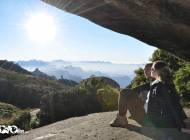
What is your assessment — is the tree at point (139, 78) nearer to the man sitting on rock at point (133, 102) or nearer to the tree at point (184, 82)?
the tree at point (184, 82)

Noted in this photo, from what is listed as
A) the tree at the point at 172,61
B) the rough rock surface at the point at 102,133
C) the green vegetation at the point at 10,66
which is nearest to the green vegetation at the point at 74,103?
the tree at the point at 172,61

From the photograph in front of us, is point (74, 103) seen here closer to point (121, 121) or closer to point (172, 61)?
point (172, 61)

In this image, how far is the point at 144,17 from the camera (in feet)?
38.2

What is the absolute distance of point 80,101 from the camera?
21.0m

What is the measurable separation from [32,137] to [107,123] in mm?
2985

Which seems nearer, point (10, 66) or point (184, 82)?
point (184, 82)

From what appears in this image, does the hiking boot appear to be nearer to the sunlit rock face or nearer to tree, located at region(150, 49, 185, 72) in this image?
the sunlit rock face

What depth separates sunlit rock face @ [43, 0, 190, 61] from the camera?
10711mm

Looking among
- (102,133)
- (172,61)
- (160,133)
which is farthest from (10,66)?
(160,133)

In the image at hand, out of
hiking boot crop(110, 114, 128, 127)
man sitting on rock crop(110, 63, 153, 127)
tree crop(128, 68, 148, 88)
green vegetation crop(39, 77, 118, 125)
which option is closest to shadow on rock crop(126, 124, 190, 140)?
hiking boot crop(110, 114, 128, 127)

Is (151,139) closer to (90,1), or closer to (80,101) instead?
(90,1)

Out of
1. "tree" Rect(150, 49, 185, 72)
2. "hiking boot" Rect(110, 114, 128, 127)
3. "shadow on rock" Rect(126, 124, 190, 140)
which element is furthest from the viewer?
"tree" Rect(150, 49, 185, 72)

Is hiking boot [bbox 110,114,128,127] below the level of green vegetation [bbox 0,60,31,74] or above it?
below

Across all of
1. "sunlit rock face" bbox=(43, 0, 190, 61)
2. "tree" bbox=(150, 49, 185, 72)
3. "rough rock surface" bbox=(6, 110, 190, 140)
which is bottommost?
"rough rock surface" bbox=(6, 110, 190, 140)
